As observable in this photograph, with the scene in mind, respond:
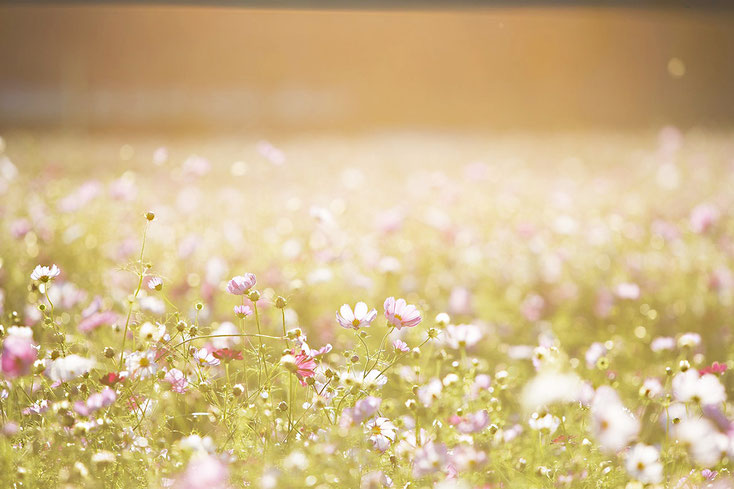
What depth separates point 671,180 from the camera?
11.6 feet

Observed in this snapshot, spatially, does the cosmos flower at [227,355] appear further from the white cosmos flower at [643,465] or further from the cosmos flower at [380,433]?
the white cosmos flower at [643,465]

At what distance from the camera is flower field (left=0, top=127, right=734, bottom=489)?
1.01m

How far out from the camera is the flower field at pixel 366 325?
3.32 feet

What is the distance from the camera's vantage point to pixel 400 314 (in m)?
1.06

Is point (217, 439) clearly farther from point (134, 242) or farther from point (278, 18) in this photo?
point (278, 18)

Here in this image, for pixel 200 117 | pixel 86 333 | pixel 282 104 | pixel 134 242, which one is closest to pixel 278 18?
pixel 282 104

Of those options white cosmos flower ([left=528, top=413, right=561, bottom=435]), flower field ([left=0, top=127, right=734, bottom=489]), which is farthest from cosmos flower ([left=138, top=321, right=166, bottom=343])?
white cosmos flower ([left=528, top=413, right=561, bottom=435])

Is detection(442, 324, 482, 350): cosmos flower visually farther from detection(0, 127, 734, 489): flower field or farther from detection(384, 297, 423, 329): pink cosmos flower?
detection(384, 297, 423, 329): pink cosmos flower

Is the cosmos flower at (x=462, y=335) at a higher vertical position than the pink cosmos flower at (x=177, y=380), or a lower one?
higher

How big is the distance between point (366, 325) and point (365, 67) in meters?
8.47

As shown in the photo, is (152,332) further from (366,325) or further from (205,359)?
(366,325)

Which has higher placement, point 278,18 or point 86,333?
point 278,18

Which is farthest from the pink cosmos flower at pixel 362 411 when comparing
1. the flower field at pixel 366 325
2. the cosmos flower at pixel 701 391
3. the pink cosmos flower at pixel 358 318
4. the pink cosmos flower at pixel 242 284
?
the cosmos flower at pixel 701 391

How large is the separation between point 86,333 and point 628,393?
1.15 m
